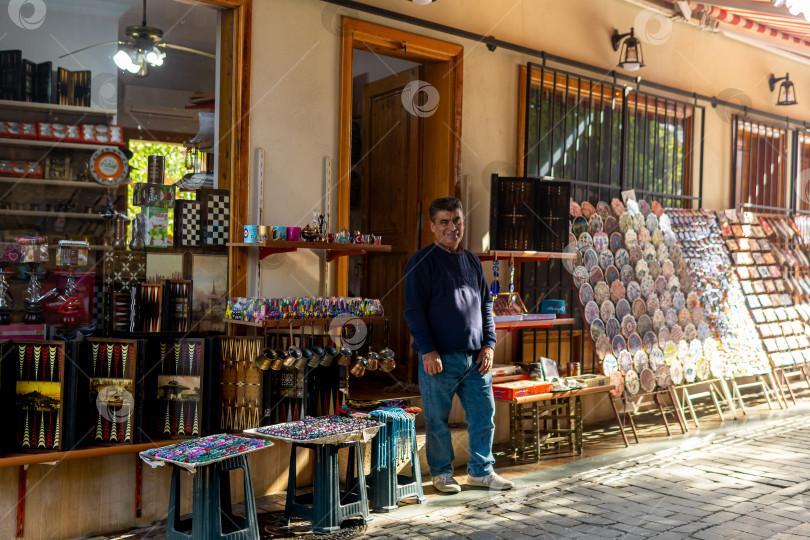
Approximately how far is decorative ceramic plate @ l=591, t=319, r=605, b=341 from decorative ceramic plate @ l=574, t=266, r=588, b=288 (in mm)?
323

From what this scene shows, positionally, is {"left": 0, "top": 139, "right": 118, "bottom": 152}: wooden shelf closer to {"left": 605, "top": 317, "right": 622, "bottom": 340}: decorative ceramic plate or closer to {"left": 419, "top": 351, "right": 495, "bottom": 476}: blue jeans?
{"left": 419, "top": 351, "right": 495, "bottom": 476}: blue jeans

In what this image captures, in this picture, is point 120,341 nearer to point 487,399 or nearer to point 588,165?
point 487,399

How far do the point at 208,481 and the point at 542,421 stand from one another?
319 centimetres

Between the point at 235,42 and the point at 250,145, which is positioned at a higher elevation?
the point at 235,42

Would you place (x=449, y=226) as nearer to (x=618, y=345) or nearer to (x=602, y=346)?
(x=602, y=346)

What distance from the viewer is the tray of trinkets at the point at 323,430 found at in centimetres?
395

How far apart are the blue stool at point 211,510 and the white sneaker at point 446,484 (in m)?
1.31

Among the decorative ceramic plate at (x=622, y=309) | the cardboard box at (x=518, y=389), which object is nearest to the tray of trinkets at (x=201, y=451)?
the cardboard box at (x=518, y=389)

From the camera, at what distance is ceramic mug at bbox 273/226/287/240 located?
181 inches

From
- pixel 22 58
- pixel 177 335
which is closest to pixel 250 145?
pixel 177 335

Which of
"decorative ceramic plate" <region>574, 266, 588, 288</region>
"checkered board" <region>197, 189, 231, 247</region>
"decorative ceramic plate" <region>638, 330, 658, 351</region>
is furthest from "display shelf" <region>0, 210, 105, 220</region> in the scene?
"decorative ceramic plate" <region>638, 330, 658, 351</region>

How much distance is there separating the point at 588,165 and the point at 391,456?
3.81m

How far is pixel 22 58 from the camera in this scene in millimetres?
5027

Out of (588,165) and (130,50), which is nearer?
(130,50)
